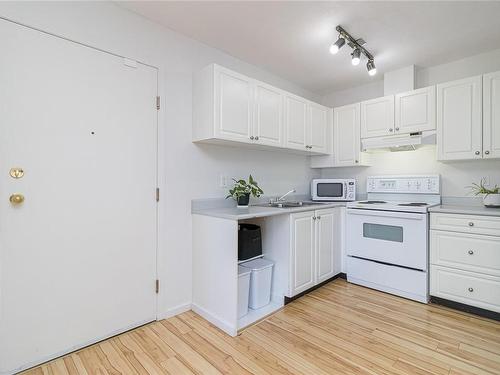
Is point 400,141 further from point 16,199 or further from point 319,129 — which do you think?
point 16,199

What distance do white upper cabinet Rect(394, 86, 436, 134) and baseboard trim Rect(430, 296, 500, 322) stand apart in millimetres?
1637

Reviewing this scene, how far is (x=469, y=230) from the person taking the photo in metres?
2.20

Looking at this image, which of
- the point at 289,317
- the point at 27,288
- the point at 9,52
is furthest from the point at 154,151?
the point at 289,317

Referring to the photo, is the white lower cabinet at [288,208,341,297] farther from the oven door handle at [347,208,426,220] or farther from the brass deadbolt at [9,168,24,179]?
the brass deadbolt at [9,168,24,179]

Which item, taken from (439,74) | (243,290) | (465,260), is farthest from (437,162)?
(243,290)

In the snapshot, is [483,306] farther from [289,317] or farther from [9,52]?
[9,52]

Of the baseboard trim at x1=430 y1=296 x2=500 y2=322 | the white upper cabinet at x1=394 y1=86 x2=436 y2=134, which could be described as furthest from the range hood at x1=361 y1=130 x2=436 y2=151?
the baseboard trim at x1=430 y1=296 x2=500 y2=322

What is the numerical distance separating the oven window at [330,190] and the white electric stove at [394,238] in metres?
0.31

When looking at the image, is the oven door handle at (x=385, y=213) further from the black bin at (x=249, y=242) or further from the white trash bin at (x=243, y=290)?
the white trash bin at (x=243, y=290)

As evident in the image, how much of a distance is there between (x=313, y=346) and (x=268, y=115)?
195 cm

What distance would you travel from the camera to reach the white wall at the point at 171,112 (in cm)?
174

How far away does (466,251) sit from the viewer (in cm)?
222

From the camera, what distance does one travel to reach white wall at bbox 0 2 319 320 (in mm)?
1739

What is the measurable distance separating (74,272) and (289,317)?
5.36ft
